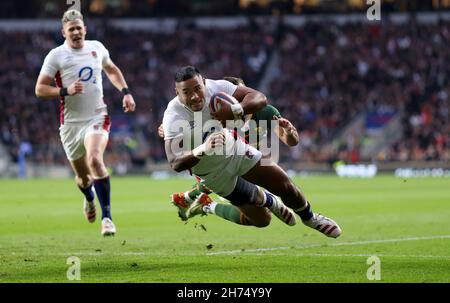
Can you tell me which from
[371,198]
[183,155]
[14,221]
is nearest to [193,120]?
[183,155]

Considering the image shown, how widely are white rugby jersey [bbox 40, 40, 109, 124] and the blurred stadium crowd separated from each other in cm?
2722

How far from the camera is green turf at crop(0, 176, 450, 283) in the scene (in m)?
8.91

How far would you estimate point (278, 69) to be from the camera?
152 feet

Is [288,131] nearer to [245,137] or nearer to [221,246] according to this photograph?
[245,137]

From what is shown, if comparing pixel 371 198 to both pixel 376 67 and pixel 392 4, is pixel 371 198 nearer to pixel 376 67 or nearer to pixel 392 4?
pixel 376 67

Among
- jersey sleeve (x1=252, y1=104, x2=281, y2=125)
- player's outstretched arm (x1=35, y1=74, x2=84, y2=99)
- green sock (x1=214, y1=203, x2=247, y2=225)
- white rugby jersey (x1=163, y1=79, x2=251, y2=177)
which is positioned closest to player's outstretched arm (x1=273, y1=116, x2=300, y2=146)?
jersey sleeve (x1=252, y1=104, x2=281, y2=125)

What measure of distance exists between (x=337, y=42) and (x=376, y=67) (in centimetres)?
314

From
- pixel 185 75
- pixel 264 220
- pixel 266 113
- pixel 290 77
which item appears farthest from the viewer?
pixel 290 77

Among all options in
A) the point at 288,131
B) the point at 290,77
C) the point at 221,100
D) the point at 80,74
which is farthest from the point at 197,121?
the point at 290,77

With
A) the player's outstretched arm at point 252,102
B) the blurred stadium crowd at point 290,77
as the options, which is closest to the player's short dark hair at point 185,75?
the player's outstretched arm at point 252,102

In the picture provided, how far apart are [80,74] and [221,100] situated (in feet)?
13.1

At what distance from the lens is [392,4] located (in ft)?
155

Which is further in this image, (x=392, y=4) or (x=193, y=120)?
(x=392, y=4)
